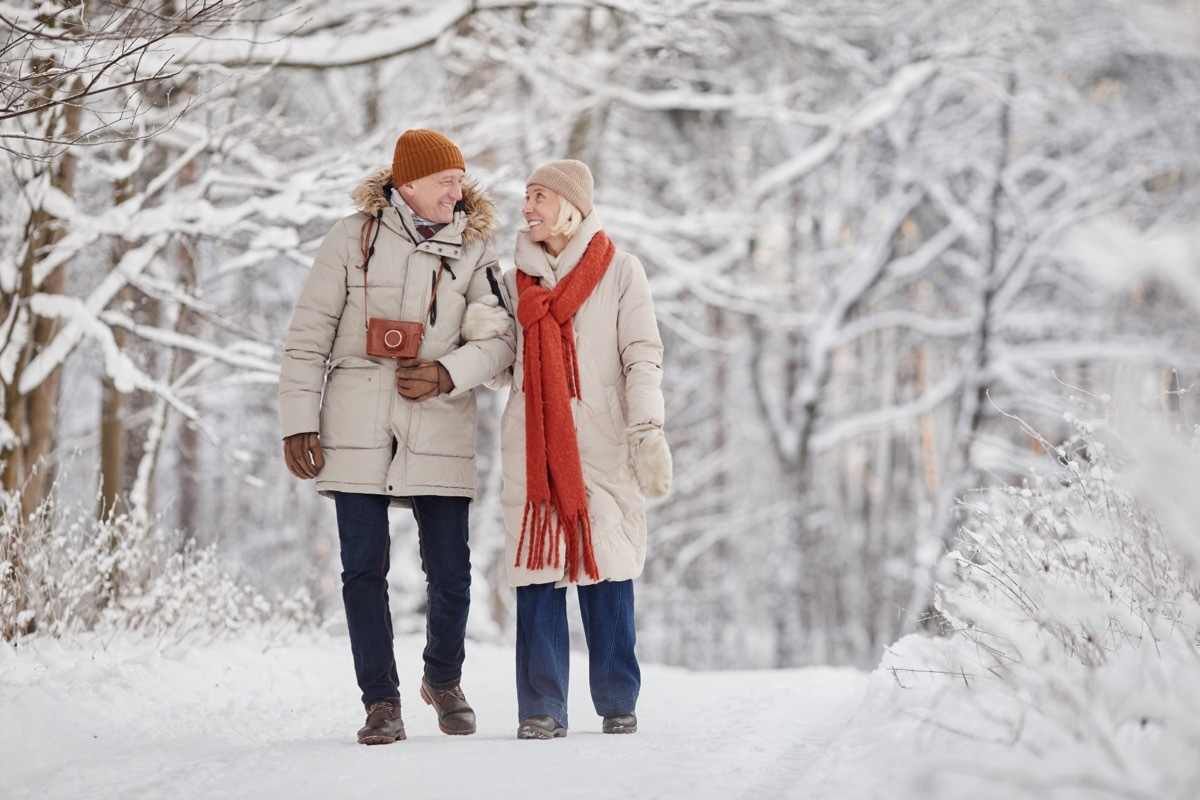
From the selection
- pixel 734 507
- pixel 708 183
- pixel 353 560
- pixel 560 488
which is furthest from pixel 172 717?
pixel 734 507

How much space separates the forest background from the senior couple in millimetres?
1044

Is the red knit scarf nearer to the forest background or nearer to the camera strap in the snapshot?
the camera strap

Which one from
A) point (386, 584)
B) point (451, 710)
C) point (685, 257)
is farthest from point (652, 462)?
point (685, 257)

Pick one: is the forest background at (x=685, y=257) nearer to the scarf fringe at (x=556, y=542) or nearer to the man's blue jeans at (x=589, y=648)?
the man's blue jeans at (x=589, y=648)

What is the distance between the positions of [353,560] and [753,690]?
2520mm

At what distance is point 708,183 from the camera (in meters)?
17.4

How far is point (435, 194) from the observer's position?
14.2ft

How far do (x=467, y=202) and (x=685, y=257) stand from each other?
11.8 metres

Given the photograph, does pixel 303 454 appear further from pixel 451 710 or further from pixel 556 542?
pixel 451 710

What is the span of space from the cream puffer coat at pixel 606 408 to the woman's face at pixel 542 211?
60mm

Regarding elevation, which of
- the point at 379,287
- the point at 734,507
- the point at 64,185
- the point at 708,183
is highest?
the point at 708,183

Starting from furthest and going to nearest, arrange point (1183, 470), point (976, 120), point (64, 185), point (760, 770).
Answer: point (976, 120) < point (64, 185) < point (760, 770) < point (1183, 470)

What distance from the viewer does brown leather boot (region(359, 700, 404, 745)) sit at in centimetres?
393

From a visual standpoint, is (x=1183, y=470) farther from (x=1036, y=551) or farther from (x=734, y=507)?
(x=734, y=507)
